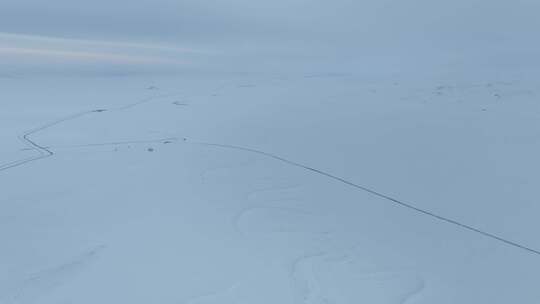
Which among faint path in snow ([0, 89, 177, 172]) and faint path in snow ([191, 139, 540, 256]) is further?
faint path in snow ([0, 89, 177, 172])

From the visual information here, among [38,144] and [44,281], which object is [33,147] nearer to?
[38,144]

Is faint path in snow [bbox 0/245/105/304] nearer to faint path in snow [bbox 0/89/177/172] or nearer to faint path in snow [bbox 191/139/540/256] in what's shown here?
faint path in snow [bbox 0/89/177/172]

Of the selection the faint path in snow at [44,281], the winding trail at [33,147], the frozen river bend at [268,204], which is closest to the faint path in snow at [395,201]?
the frozen river bend at [268,204]

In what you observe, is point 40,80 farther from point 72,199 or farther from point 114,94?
point 72,199

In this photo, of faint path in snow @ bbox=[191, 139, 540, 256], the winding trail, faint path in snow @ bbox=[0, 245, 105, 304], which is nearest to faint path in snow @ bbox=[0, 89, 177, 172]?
the winding trail

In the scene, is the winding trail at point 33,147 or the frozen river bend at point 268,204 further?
the winding trail at point 33,147

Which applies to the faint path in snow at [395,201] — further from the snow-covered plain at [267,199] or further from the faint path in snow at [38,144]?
the faint path in snow at [38,144]

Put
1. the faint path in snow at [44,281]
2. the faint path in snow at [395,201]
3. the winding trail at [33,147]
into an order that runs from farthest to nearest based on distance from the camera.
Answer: the winding trail at [33,147] → the faint path in snow at [395,201] → the faint path in snow at [44,281]

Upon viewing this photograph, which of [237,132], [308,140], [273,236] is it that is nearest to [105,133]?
[237,132]

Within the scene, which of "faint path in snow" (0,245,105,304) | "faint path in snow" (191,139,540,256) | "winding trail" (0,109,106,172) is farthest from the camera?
"winding trail" (0,109,106,172)
